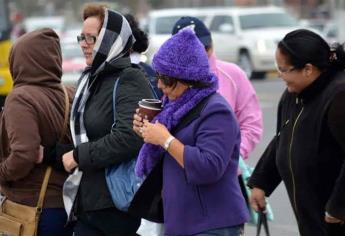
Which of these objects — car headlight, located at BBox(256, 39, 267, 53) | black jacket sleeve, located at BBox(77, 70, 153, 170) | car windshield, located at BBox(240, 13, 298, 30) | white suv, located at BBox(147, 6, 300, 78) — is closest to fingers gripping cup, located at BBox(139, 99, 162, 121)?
black jacket sleeve, located at BBox(77, 70, 153, 170)

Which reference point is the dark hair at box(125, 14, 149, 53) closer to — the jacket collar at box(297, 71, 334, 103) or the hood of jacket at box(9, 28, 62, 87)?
the hood of jacket at box(9, 28, 62, 87)

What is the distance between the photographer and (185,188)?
4.09m

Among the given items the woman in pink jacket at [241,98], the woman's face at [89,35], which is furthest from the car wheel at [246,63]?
the woman's face at [89,35]

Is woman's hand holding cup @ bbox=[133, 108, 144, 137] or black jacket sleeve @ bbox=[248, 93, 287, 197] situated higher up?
woman's hand holding cup @ bbox=[133, 108, 144, 137]

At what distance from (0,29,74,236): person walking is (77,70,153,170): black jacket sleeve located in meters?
0.33

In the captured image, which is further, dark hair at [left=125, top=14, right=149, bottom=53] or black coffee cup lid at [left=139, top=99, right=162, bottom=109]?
dark hair at [left=125, top=14, right=149, bottom=53]

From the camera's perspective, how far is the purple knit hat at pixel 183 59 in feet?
13.5

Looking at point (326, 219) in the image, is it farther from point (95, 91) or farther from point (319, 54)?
point (95, 91)

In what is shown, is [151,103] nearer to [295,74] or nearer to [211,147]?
[211,147]

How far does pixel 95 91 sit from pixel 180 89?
63cm

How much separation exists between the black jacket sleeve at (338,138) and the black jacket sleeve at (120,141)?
993 millimetres

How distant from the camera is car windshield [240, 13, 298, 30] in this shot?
2566 centimetres

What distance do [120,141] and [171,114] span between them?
47cm

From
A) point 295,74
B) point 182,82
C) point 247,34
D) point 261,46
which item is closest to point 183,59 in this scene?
point 182,82
